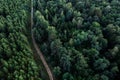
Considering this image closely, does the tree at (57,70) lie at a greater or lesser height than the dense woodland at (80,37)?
lesser

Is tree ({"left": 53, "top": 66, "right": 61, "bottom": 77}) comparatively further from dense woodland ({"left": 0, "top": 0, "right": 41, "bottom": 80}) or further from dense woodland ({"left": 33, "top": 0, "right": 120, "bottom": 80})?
dense woodland ({"left": 0, "top": 0, "right": 41, "bottom": 80})

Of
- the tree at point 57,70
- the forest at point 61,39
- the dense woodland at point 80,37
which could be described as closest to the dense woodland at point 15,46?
the forest at point 61,39

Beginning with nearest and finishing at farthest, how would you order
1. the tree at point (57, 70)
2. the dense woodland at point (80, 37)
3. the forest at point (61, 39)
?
the dense woodland at point (80, 37), the forest at point (61, 39), the tree at point (57, 70)

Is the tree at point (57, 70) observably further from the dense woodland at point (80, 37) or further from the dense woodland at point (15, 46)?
the dense woodland at point (15, 46)

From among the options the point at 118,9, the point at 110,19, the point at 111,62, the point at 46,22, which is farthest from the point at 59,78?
the point at 118,9

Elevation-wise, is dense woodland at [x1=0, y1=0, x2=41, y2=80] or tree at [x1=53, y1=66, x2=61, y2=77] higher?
dense woodland at [x1=0, y1=0, x2=41, y2=80]

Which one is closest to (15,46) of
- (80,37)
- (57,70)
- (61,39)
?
(61,39)

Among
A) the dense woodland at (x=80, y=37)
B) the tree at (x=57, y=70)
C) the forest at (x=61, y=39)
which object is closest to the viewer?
the dense woodland at (x=80, y=37)

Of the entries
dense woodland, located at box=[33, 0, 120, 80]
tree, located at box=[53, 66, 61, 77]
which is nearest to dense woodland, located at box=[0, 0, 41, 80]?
tree, located at box=[53, 66, 61, 77]
